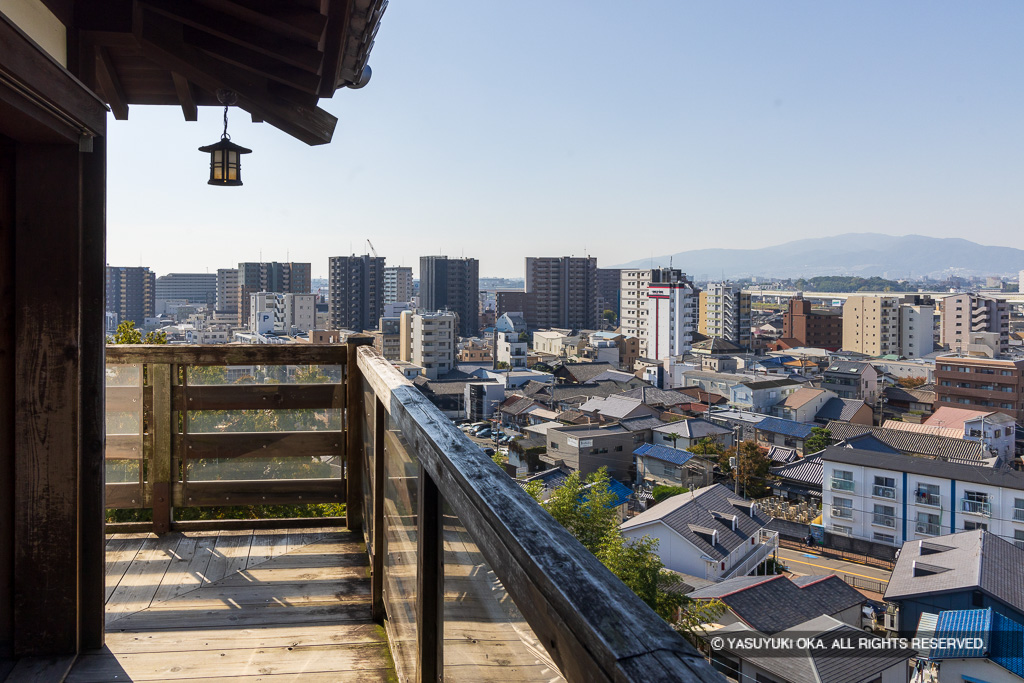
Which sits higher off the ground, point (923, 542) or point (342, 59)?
point (342, 59)

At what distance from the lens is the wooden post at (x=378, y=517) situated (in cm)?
147

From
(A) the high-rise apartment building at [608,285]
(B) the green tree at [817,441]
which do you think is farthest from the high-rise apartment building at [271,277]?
→ (B) the green tree at [817,441]

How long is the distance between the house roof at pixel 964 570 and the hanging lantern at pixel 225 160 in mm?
10770

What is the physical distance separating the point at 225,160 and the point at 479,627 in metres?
3.27

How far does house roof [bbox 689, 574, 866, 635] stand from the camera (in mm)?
7996

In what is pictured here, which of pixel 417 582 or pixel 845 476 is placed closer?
pixel 417 582

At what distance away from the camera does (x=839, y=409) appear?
26.8m

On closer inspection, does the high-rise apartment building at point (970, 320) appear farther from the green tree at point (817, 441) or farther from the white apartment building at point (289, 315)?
the white apartment building at point (289, 315)

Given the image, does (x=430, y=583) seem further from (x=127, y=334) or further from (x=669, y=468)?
(x=669, y=468)

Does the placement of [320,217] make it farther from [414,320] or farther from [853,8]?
[853,8]

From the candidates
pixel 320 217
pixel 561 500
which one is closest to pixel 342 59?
pixel 561 500

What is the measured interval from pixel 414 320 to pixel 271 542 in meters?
36.5

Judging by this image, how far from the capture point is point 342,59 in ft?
6.13

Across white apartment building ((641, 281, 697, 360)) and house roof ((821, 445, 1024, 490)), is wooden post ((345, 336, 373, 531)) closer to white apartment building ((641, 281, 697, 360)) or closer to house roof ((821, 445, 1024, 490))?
house roof ((821, 445, 1024, 490))
